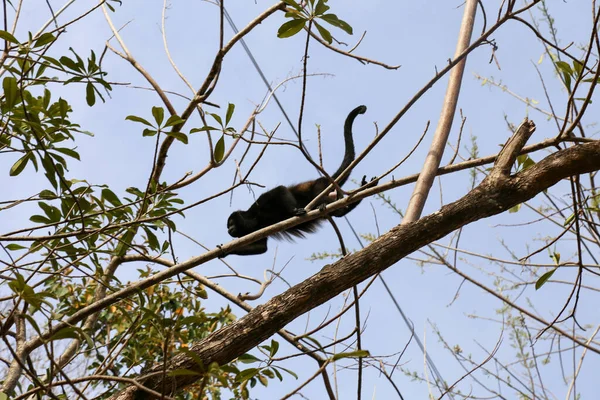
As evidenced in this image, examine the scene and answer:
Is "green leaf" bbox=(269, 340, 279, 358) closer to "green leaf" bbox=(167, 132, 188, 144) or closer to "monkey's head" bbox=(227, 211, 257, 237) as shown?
"green leaf" bbox=(167, 132, 188, 144)

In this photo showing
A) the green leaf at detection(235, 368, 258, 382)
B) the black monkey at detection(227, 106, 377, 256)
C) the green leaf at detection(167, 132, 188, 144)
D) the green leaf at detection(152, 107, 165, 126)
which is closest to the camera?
the green leaf at detection(235, 368, 258, 382)

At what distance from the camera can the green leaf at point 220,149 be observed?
340 cm

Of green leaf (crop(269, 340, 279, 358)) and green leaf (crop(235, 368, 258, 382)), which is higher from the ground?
green leaf (crop(269, 340, 279, 358))

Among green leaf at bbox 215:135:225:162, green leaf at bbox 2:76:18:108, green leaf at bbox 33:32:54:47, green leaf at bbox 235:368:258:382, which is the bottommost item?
green leaf at bbox 235:368:258:382

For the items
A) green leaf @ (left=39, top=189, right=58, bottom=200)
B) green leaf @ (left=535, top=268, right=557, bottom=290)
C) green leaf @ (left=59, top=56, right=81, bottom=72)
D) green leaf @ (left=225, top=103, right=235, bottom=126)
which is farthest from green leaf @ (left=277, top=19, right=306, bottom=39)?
green leaf @ (left=535, top=268, right=557, bottom=290)

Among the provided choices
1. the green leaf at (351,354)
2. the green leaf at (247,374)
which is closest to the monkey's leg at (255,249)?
the green leaf at (247,374)

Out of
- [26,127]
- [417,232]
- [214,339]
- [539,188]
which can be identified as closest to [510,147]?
[539,188]

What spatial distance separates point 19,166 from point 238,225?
12.8 ft

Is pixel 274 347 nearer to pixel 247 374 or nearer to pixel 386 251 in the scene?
pixel 247 374

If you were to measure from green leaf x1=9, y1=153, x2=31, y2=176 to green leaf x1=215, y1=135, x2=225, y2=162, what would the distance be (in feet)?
3.19

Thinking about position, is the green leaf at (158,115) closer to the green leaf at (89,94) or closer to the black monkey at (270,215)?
the green leaf at (89,94)

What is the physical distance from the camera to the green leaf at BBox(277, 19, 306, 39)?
2789 millimetres

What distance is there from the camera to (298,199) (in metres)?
7.18

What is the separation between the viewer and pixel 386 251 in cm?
275
